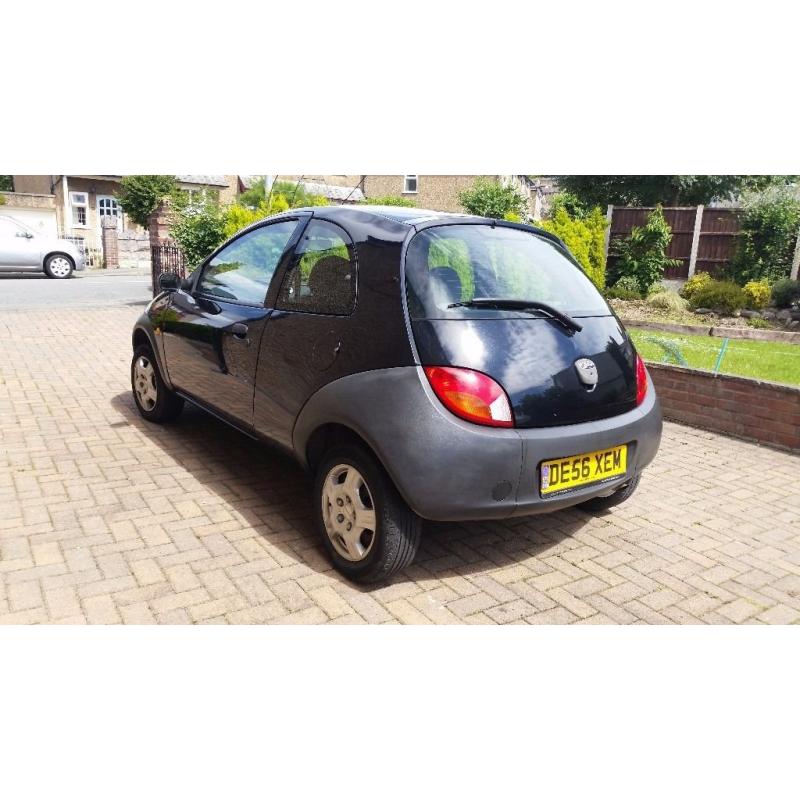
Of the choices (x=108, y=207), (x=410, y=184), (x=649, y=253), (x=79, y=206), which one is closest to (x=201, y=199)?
(x=649, y=253)

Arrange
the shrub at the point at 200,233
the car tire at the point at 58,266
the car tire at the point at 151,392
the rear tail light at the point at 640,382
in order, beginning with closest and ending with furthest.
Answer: the rear tail light at the point at 640,382
the car tire at the point at 151,392
the shrub at the point at 200,233
the car tire at the point at 58,266

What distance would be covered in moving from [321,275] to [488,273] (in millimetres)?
902

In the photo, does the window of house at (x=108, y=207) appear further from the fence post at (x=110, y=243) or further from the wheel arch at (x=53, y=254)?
the wheel arch at (x=53, y=254)

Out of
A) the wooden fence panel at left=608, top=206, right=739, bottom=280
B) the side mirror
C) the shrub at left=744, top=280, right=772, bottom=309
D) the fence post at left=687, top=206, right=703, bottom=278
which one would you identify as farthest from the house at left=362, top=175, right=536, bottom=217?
the side mirror

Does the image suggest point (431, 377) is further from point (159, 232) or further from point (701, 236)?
point (701, 236)

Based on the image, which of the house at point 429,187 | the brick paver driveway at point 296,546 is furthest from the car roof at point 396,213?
the house at point 429,187

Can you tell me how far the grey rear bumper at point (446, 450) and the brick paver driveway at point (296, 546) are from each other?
0.52 m

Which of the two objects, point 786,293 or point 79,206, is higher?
point 79,206

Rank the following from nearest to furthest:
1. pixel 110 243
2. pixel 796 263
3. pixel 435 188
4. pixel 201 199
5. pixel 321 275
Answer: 1. pixel 321 275
2. pixel 201 199
3. pixel 796 263
4. pixel 110 243
5. pixel 435 188

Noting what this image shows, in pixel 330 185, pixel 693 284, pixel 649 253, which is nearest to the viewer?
pixel 693 284

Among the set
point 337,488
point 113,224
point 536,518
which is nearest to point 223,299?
point 337,488

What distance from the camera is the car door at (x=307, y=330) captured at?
3.39 m

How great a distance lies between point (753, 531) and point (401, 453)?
246 centimetres

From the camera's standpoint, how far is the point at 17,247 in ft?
68.8
